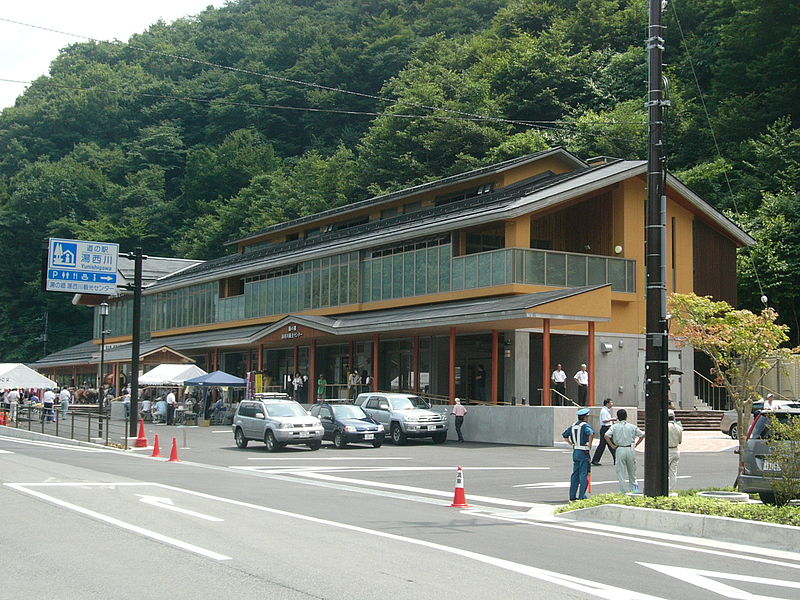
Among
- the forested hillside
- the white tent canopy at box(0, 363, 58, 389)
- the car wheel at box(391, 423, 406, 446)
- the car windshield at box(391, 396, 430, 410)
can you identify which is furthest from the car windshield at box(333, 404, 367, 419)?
the forested hillside

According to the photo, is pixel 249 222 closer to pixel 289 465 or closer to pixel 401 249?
pixel 401 249

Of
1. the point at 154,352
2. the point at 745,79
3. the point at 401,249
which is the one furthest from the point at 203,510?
the point at 745,79

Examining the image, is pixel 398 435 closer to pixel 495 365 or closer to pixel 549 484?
pixel 495 365

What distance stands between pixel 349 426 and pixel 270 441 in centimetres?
262

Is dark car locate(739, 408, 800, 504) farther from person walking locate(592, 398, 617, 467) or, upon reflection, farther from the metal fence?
the metal fence

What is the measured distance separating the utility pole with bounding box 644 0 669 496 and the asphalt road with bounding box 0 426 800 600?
5.36ft

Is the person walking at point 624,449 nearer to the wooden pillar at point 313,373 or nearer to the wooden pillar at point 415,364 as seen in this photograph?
the wooden pillar at point 415,364

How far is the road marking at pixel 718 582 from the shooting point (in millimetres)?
9055

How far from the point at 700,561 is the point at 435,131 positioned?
57.9 metres

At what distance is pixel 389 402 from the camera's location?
110ft

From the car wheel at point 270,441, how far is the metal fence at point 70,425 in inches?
179

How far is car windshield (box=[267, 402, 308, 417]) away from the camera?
3114 centimetres

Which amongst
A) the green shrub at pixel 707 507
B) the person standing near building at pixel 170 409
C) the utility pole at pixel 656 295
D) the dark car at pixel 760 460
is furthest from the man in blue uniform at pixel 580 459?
the person standing near building at pixel 170 409

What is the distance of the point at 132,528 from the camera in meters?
12.6
